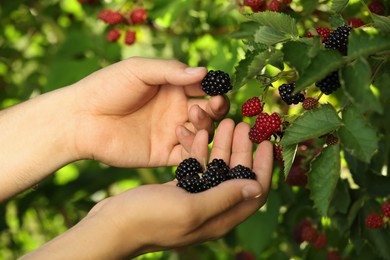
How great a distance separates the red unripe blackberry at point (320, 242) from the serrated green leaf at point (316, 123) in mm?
898

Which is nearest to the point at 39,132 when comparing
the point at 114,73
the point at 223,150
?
the point at 114,73

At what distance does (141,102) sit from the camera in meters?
1.87

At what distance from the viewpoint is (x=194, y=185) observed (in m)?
1.51

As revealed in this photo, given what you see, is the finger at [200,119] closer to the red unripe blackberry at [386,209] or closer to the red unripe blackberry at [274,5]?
the red unripe blackberry at [274,5]

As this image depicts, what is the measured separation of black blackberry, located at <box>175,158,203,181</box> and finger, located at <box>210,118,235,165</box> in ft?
0.23

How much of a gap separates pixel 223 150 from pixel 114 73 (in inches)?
14.6

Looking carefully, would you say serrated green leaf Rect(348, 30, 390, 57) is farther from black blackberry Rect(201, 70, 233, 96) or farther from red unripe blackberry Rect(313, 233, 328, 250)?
red unripe blackberry Rect(313, 233, 328, 250)

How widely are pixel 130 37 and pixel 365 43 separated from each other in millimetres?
1443

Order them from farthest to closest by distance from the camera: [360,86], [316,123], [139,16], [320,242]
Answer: [139,16]
[320,242]
[316,123]
[360,86]

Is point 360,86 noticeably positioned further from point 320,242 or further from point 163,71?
point 320,242

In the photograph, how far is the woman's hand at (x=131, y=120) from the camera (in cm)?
182

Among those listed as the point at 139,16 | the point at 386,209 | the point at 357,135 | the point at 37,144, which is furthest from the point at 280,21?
the point at 139,16

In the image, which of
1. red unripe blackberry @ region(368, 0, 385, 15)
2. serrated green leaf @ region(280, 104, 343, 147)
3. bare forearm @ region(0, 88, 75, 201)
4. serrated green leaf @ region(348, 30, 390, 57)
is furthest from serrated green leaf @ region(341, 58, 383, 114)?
bare forearm @ region(0, 88, 75, 201)

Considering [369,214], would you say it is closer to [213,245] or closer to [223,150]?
[223,150]
